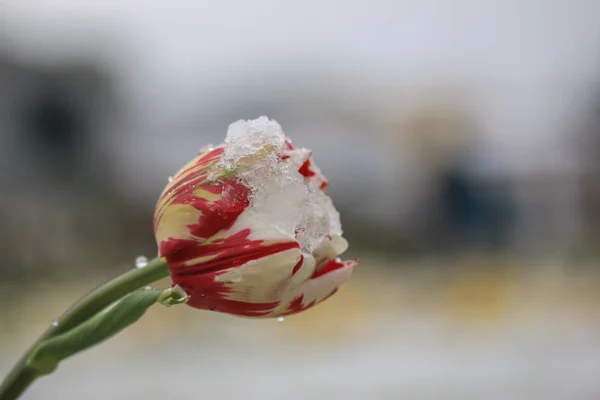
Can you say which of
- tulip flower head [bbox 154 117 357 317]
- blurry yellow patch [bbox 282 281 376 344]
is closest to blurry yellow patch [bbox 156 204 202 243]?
tulip flower head [bbox 154 117 357 317]

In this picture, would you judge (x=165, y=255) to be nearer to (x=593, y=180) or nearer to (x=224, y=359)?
(x=224, y=359)

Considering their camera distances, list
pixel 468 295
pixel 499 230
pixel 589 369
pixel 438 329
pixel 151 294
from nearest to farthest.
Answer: pixel 151 294 < pixel 589 369 < pixel 438 329 < pixel 468 295 < pixel 499 230

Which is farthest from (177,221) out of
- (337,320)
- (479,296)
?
(479,296)

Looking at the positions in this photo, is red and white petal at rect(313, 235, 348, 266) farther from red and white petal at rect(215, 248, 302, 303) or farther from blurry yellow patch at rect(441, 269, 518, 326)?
blurry yellow patch at rect(441, 269, 518, 326)

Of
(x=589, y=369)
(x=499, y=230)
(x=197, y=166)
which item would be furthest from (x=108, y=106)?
(x=197, y=166)

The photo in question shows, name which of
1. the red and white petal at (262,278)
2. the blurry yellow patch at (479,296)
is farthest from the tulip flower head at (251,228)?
the blurry yellow patch at (479,296)

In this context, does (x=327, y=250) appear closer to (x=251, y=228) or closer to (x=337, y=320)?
(x=251, y=228)
